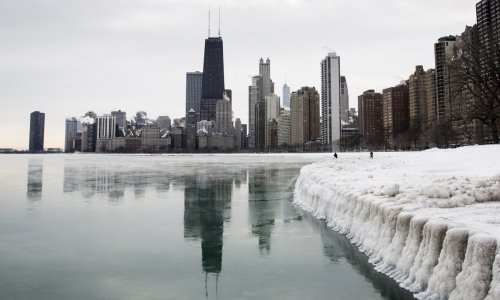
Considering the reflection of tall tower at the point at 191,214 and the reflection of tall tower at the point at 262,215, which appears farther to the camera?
the reflection of tall tower at the point at 191,214

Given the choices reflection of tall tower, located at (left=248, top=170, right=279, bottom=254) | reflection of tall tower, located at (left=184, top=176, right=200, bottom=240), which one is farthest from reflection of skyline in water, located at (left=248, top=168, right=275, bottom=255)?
reflection of tall tower, located at (left=184, top=176, right=200, bottom=240)

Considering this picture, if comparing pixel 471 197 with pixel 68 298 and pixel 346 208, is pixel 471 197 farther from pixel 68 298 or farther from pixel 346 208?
pixel 68 298

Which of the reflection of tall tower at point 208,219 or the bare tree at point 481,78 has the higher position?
the bare tree at point 481,78

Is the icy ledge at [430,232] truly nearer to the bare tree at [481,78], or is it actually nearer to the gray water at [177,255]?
the gray water at [177,255]

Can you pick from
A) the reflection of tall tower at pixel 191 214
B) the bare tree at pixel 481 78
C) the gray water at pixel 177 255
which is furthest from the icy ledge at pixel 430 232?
the bare tree at pixel 481 78

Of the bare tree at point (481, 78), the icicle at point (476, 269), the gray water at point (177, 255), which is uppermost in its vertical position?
the bare tree at point (481, 78)

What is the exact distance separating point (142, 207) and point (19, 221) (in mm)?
6395

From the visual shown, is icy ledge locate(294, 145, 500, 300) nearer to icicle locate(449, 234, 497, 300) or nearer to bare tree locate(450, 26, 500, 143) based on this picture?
icicle locate(449, 234, 497, 300)

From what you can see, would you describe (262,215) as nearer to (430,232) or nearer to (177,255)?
(177,255)

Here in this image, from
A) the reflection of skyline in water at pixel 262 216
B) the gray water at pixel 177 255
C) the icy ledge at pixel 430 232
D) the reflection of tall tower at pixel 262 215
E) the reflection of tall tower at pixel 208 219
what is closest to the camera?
the icy ledge at pixel 430 232

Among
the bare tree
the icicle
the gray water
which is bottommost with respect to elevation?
the gray water

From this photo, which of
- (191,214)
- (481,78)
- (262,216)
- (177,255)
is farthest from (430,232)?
(481,78)

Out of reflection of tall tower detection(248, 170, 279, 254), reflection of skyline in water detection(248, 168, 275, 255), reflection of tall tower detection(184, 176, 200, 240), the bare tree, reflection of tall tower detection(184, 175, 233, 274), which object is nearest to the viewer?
reflection of tall tower detection(184, 175, 233, 274)

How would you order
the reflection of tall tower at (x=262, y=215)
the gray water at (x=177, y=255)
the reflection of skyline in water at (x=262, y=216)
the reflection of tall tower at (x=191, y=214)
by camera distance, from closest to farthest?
the gray water at (x=177, y=255)
the reflection of skyline in water at (x=262, y=216)
the reflection of tall tower at (x=262, y=215)
the reflection of tall tower at (x=191, y=214)
